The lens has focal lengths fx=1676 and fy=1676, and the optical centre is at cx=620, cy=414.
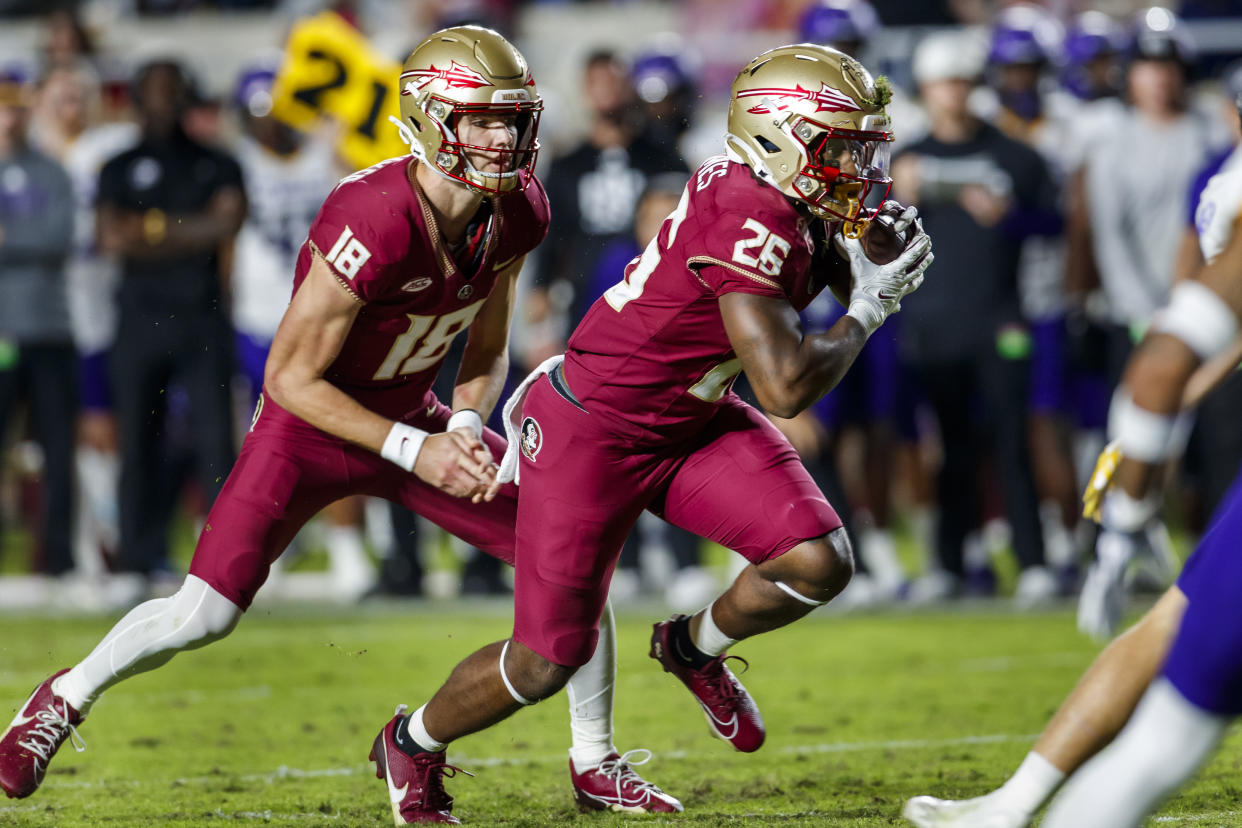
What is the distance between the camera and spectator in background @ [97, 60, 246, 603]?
755cm

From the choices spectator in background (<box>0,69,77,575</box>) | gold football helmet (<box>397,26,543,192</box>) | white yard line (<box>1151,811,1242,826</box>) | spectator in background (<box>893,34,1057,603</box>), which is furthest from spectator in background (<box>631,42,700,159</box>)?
white yard line (<box>1151,811,1242,826</box>)

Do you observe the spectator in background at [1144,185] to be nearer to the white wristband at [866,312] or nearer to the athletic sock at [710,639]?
the athletic sock at [710,639]

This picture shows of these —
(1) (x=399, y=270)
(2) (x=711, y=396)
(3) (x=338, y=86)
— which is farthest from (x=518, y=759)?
(3) (x=338, y=86)

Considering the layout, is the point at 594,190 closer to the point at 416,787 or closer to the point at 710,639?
the point at 710,639

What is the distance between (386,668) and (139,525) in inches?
76.4

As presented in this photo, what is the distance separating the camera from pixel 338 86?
6910 mm

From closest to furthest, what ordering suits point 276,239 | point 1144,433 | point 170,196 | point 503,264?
point 1144,433 < point 503,264 < point 170,196 < point 276,239

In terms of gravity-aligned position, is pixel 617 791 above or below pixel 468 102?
below

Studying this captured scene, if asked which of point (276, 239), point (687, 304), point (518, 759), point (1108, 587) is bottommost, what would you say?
point (518, 759)

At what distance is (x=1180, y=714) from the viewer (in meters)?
2.48

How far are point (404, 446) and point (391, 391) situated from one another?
1.32 feet

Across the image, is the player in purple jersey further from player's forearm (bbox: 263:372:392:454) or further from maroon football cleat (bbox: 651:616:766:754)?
player's forearm (bbox: 263:372:392:454)

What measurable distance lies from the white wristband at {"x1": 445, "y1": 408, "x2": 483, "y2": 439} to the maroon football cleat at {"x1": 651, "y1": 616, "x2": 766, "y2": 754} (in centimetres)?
73

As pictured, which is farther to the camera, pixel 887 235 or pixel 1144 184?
pixel 1144 184
